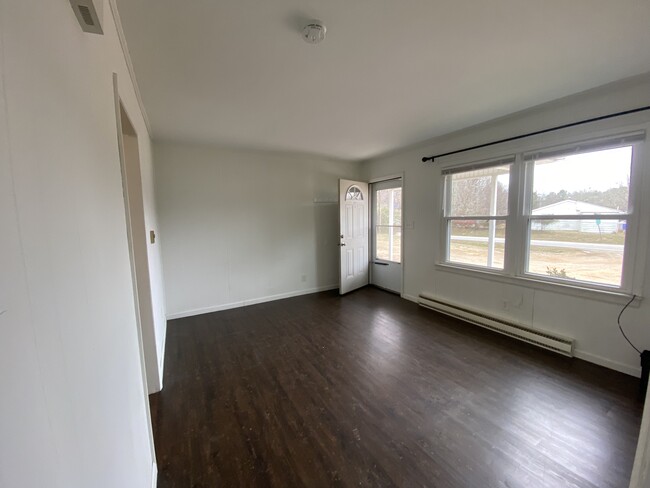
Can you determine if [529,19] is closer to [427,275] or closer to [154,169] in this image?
[427,275]

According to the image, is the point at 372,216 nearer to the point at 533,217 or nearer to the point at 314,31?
the point at 533,217

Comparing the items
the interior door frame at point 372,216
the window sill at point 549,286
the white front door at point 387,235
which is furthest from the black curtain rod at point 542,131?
the window sill at point 549,286

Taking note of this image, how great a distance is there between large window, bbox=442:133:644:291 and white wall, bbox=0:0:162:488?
11.5ft

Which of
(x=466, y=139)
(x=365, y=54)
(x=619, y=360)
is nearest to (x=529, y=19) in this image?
(x=365, y=54)

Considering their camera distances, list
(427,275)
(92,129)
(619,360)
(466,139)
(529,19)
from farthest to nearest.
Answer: (427,275)
(466,139)
(619,360)
(529,19)
(92,129)

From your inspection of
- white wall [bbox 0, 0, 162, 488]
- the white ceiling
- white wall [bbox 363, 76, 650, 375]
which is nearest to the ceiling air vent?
white wall [bbox 0, 0, 162, 488]

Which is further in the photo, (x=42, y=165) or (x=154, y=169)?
(x=154, y=169)

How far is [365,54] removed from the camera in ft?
5.61

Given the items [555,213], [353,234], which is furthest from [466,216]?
[353,234]

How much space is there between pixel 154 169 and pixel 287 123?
190 centimetres

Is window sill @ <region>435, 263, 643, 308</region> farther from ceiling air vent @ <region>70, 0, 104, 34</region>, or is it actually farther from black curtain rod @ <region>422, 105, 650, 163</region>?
ceiling air vent @ <region>70, 0, 104, 34</region>

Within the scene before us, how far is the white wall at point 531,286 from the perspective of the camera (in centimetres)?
222

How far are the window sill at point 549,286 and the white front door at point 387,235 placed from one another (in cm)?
109

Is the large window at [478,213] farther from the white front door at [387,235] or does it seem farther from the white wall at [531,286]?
the white front door at [387,235]
